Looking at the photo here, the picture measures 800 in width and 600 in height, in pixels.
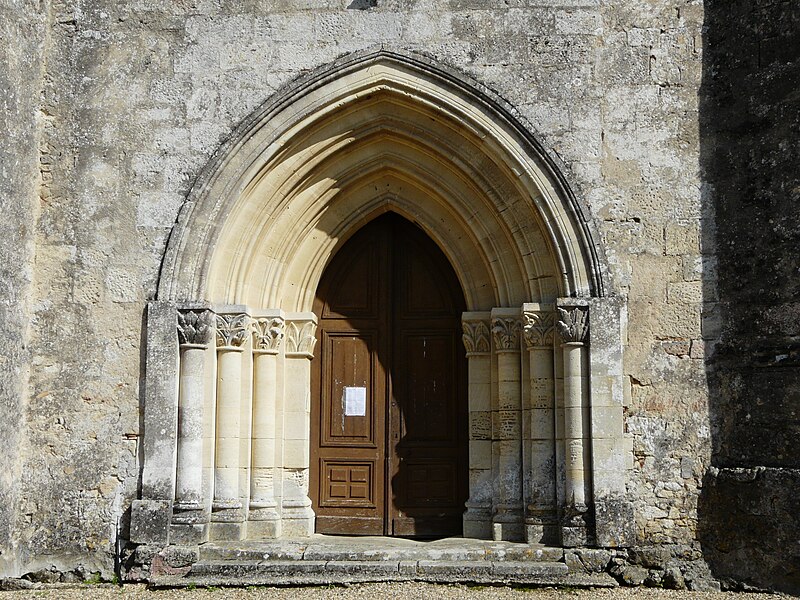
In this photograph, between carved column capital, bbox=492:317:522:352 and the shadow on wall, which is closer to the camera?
the shadow on wall

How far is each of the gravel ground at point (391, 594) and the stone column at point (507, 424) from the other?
0.81 metres

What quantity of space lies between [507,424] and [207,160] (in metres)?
2.90

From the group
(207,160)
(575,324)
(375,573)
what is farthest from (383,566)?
(207,160)

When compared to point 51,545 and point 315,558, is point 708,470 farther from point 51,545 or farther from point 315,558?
point 51,545

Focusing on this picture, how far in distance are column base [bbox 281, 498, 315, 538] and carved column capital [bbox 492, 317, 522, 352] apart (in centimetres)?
191

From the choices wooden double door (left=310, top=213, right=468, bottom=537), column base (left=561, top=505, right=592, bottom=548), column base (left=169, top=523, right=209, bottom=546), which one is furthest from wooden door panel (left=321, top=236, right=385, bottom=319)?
column base (left=561, top=505, right=592, bottom=548)

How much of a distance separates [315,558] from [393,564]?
0.53m

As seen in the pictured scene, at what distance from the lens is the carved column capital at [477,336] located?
22.8 ft

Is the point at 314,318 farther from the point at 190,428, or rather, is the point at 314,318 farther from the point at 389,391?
the point at 190,428

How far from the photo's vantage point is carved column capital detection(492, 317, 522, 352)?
6734 millimetres

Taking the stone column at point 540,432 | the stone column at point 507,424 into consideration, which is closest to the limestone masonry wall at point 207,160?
the stone column at point 540,432

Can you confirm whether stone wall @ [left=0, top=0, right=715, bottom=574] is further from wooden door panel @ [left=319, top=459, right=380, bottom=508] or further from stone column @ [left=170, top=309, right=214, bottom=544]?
wooden door panel @ [left=319, top=459, right=380, bottom=508]

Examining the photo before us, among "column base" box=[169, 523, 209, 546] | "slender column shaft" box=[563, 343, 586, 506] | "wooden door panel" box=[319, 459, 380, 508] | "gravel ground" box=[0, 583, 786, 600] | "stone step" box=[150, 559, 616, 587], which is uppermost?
"slender column shaft" box=[563, 343, 586, 506]

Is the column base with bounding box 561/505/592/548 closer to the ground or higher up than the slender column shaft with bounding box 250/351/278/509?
closer to the ground
